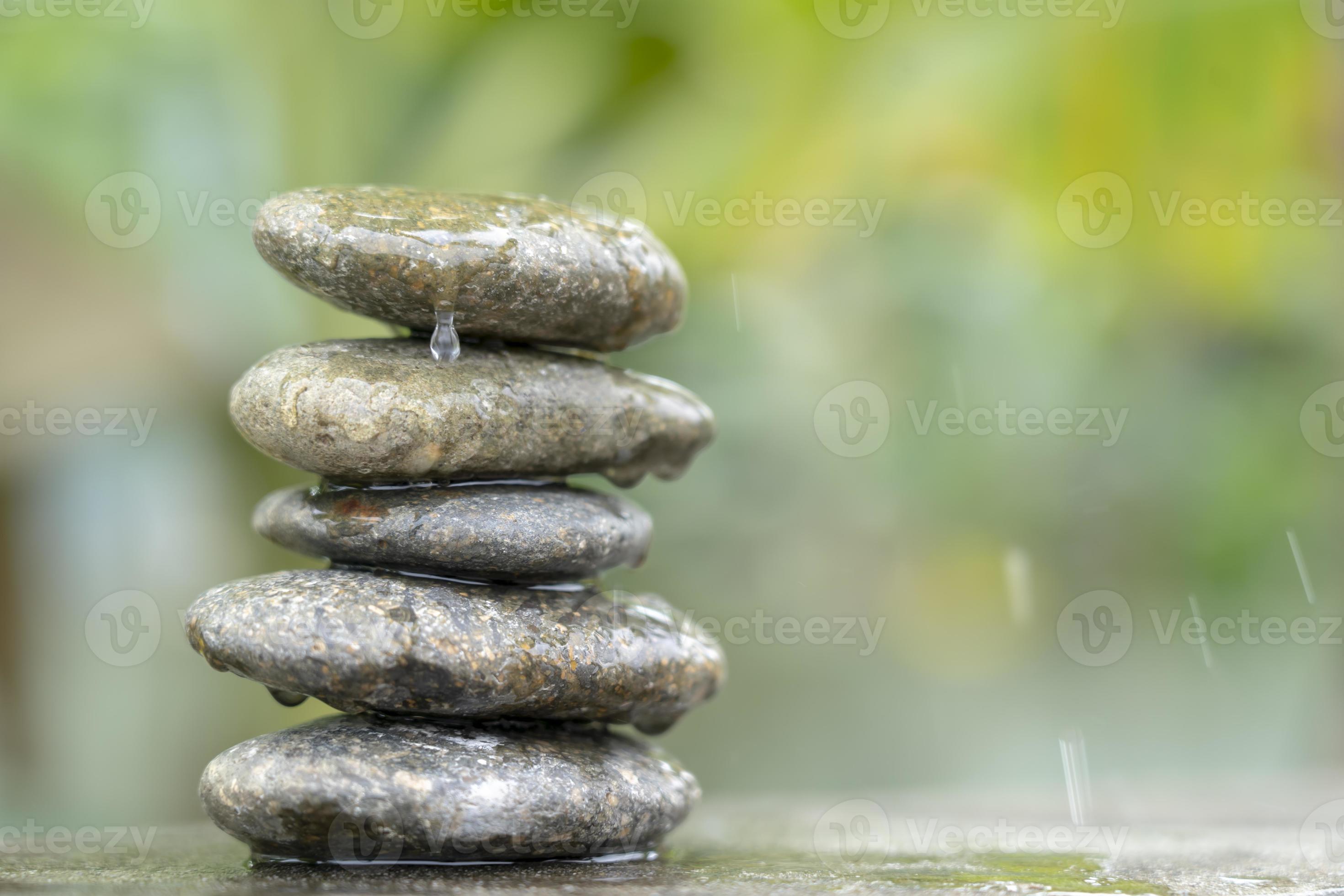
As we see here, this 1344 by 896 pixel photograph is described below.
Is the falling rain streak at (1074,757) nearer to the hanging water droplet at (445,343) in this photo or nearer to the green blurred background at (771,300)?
the green blurred background at (771,300)

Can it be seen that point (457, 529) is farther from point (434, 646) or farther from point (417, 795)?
point (417, 795)

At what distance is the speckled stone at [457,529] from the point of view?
120 inches

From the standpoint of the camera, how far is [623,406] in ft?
11.2

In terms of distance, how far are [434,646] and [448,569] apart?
0.32 meters

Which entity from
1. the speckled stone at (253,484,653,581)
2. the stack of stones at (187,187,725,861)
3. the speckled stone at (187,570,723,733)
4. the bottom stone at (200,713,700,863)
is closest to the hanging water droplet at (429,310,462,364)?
the stack of stones at (187,187,725,861)

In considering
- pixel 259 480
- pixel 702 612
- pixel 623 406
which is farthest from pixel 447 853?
pixel 702 612

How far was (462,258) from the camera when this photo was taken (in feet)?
9.78

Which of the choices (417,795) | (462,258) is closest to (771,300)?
(462,258)

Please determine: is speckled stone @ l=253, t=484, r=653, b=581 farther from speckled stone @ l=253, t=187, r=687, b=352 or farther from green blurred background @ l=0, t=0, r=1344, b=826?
green blurred background @ l=0, t=0, r=1344, b=826

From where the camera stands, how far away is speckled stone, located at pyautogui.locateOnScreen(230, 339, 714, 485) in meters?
2.95

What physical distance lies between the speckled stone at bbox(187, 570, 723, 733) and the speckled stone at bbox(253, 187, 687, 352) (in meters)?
0.74

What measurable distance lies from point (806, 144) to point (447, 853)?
20.1ft

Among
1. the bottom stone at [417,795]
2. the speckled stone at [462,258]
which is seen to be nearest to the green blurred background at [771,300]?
the speckled stone at [462,258]

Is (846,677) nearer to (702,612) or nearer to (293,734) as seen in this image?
(702,612)
